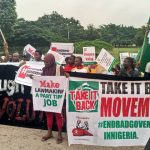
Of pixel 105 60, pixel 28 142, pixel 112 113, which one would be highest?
pixel 105 60

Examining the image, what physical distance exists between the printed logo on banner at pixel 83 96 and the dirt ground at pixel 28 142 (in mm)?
699

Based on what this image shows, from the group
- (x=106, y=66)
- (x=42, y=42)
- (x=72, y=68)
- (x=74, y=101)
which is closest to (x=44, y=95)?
(x=74, y=101)

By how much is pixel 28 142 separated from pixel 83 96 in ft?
4.48

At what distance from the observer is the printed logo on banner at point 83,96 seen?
27.1ft

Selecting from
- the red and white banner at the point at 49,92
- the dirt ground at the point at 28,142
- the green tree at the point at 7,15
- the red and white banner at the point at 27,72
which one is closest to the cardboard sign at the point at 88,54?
the red and white banner at the point at 27,72

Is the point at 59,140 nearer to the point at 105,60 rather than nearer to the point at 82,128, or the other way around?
the point at 82,128

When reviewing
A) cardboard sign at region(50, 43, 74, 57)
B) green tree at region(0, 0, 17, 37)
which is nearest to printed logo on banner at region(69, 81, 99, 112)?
cardboard sign at region(50, 43, 74, 57)

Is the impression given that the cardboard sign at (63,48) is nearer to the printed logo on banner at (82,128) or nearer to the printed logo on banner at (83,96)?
the printed logo on banner at (83,96)

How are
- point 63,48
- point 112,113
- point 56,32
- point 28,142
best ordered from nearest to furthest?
point 112,113
point 28,142
point 63,48
point 56,32

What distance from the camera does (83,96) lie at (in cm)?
831

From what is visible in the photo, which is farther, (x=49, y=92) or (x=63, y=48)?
(x=63, y=48)

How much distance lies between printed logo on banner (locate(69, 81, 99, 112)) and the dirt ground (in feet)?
2.29

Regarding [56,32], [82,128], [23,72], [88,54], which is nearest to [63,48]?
[88,54]

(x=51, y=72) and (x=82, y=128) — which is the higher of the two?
(x=51, y=72)
